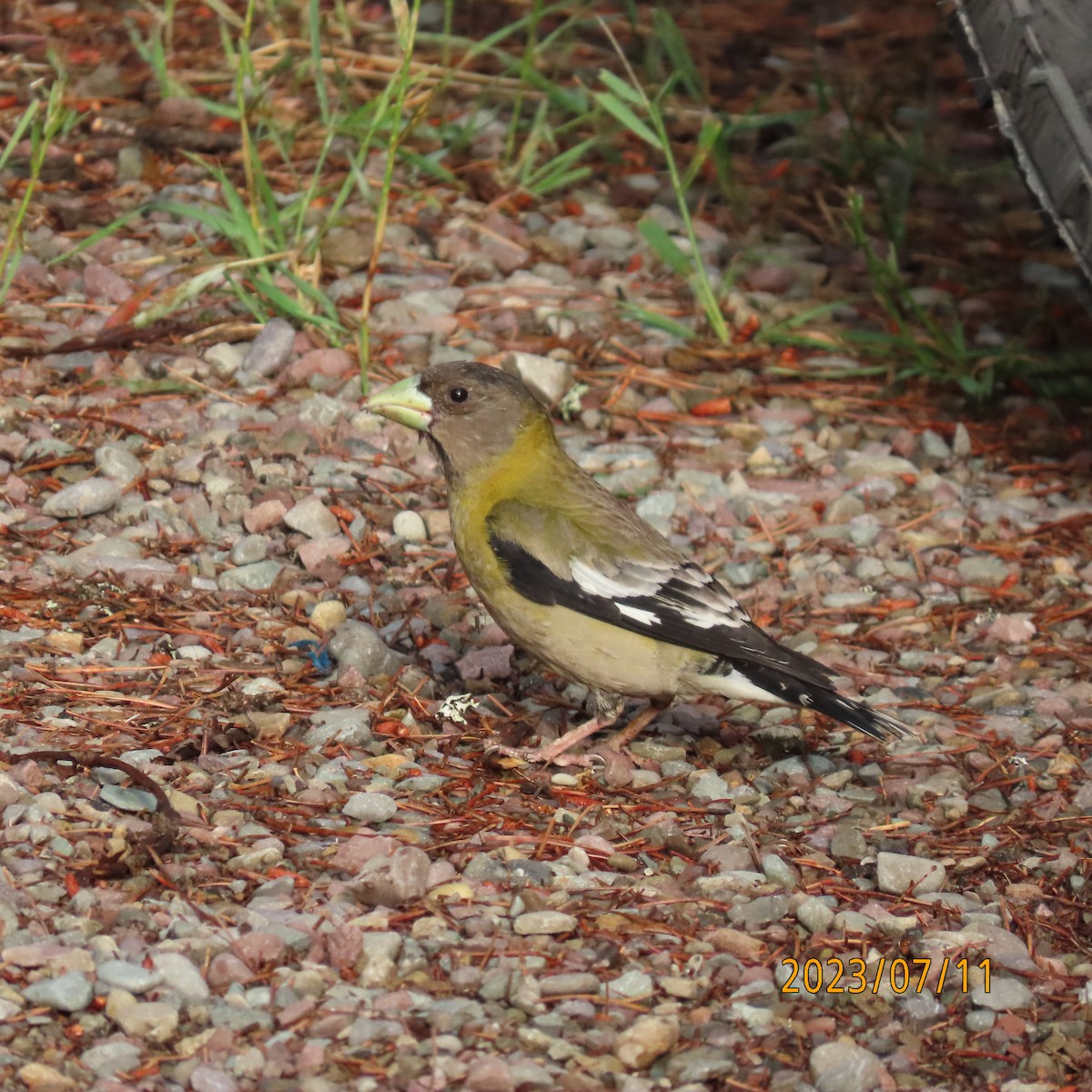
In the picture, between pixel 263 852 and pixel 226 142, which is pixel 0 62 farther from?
pixel 263 852

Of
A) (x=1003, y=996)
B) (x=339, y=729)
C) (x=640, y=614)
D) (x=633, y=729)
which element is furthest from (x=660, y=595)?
(x=1003, y=996)

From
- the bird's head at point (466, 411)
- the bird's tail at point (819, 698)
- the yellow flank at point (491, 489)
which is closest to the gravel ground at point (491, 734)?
the bird's tail at point (819, 698)

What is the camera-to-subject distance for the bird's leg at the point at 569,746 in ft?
16.9

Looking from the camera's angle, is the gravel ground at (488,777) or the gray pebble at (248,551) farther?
the gray pebble at (248,551)

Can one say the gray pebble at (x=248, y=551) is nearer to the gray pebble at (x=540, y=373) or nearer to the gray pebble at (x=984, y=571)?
the gray pebble at (x=540, y=373)

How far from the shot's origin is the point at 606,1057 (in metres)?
3.72

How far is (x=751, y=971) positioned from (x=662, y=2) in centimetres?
791

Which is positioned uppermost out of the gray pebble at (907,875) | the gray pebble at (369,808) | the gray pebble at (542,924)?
the gray pebble at (542,924)

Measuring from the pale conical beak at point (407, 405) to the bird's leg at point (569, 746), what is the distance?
1196 mm

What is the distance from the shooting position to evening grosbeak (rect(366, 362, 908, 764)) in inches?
205

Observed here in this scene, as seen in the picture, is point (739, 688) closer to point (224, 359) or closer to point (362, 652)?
point (362, 652)

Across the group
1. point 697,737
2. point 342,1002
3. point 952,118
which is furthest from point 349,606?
point 952,118
